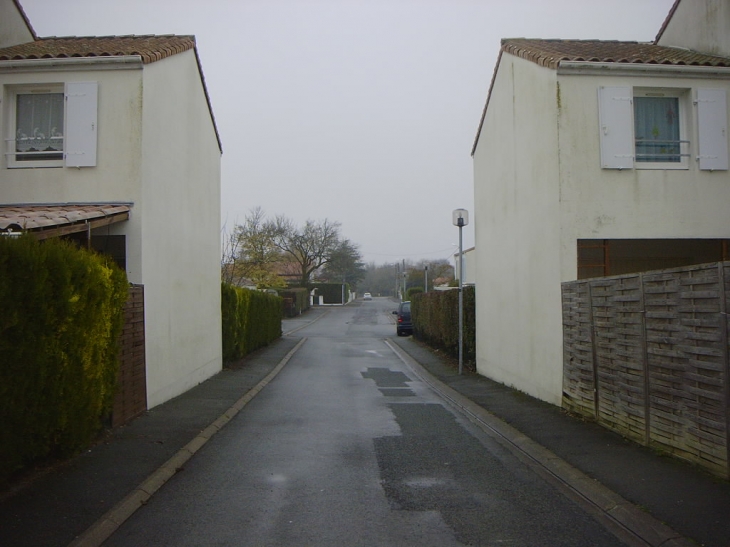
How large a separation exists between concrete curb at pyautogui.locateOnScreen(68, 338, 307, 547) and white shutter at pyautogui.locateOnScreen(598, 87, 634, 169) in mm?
7672

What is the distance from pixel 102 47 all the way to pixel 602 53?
9.74m

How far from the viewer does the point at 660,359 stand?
24.3ft

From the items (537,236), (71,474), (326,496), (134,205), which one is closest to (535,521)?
(326,496)

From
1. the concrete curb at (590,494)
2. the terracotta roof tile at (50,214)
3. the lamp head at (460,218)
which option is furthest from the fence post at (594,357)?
the lamp head at (460,218)

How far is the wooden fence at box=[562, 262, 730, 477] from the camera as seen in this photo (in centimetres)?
629

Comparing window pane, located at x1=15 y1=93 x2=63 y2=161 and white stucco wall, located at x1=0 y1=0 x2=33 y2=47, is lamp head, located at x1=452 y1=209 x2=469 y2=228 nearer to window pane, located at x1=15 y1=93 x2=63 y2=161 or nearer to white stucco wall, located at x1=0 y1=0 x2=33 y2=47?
window pane, located at x1=15 y1=93 x2=63 y2=161

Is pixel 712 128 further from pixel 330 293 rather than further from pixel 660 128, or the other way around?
pixel 330 293

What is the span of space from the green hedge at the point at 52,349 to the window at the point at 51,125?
12.5 ft

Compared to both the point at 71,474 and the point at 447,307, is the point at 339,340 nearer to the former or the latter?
the point at 447,307

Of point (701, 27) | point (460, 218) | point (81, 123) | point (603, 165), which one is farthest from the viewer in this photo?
point (460, 218)

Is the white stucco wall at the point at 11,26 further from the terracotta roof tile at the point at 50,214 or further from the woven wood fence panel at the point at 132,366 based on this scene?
the woven wood fence panel at the point at 132,366

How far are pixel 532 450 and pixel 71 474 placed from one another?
17.0 feet

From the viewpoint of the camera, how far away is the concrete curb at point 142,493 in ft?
16.6

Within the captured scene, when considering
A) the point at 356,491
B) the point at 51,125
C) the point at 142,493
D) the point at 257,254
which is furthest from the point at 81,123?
the point at 257,254
